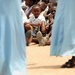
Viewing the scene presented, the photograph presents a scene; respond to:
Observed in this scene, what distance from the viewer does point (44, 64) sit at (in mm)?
6004

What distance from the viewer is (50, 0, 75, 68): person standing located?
551 centimetres

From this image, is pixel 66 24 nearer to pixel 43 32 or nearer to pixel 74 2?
pixel 74 2

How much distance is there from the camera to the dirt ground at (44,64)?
5.25 metres

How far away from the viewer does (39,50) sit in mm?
7852

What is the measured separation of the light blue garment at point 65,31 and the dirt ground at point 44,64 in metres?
Result: 0.27

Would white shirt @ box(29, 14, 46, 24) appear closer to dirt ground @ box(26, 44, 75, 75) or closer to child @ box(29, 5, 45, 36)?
child @ box(29, 5, 45, 36)

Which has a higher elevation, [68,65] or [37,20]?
[68,65]

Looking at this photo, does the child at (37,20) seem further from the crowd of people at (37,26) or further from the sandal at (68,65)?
the sandal at (68,65)

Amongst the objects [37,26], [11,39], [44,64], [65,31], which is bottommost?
[37,26]

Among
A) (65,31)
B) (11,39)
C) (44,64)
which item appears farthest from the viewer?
(44,64)

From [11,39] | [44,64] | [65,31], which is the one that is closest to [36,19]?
[44,64]

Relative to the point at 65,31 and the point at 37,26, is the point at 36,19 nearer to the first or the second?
the point at 37,26

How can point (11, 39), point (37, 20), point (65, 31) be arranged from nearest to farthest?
point (11, 39), point (65, 31), point (37, 20)

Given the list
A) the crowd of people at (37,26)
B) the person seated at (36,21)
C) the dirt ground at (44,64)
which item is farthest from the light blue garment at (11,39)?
the person seated at (36,21)
